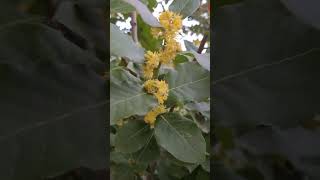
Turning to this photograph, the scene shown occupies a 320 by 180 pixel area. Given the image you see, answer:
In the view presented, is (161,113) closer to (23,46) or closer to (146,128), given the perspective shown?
(146,128)

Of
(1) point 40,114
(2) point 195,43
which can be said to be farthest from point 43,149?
(2) point 195,43

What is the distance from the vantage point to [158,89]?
58 centimetres

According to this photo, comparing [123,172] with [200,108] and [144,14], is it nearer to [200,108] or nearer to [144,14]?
[200,108]

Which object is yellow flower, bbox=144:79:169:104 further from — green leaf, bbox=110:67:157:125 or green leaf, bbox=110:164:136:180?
green leaf, bbox=110:164:136:180

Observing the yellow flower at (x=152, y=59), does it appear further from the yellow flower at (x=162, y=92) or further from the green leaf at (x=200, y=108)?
the green leaf at (x=200, y=108)

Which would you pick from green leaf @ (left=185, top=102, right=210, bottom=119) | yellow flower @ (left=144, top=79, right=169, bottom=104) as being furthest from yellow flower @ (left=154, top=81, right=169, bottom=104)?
green leaf @ (left=185, top=102, right=210, bottom=119)

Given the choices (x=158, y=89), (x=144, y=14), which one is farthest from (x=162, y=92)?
(x=144, y=14)

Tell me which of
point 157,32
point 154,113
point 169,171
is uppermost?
point 157,32

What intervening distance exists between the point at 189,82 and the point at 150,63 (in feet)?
0.20

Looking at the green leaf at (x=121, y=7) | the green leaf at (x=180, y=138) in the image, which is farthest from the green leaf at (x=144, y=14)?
the green leaf at (x=180, y=138)

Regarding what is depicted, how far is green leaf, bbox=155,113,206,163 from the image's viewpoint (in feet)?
1.93

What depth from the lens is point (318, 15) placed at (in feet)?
1.52

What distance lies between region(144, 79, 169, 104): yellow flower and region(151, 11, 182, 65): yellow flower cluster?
39mm

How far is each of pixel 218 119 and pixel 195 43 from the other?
403 mm
